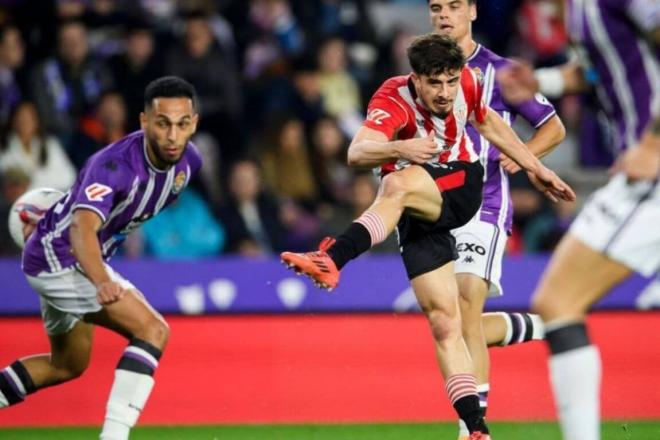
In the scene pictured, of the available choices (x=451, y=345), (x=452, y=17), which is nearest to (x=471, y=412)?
(x=451, y=345)

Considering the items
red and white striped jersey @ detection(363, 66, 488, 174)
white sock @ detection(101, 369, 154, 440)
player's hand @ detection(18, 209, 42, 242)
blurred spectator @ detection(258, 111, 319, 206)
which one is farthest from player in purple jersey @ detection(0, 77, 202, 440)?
blurred spectator @ detection(258, 111, 319, 206)

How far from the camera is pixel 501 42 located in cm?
1245

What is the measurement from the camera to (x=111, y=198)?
573 cm

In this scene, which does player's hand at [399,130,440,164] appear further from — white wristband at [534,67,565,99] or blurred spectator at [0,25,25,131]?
blurred spectator at [0,25,25,131]

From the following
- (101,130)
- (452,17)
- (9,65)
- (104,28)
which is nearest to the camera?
(452,17)

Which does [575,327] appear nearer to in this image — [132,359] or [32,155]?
[132,359]

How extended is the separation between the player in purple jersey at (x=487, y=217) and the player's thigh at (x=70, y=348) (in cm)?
185

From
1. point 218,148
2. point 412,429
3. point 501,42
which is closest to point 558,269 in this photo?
point 412,429

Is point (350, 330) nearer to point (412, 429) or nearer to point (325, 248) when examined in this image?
point (412, 429)

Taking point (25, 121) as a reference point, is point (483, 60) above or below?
below

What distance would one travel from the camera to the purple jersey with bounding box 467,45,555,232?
641 centimetres

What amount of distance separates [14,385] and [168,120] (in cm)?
149

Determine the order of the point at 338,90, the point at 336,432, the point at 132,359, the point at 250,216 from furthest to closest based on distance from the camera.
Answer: the point at 338,90, the point at 250,216, the point at 336,432, the point at 132,359

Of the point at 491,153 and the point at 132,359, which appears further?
the point at 491,153
